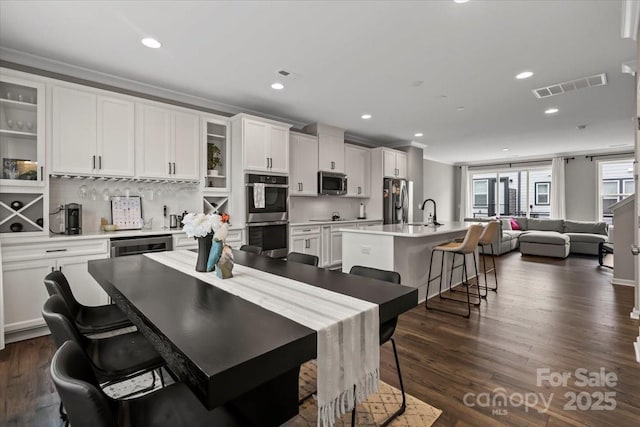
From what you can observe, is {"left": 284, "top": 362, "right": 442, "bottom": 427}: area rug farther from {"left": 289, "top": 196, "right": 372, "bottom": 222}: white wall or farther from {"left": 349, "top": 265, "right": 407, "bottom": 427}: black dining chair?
{"left": 289, "top": 196, "right": 372, "bottom": 222}: white wall

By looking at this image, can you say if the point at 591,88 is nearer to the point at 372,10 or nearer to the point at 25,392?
the point at 372,10

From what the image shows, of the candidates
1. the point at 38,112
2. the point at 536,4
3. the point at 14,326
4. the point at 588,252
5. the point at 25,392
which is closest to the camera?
the point at 25,392

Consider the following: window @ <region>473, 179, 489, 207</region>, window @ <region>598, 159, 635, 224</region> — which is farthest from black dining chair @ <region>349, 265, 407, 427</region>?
window @ <region>473, 179, 489, 207</region>

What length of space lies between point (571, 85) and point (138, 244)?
5.23 m

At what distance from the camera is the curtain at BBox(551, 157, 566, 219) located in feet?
27.5

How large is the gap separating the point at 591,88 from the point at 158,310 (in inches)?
202

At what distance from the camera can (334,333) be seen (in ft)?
3.46

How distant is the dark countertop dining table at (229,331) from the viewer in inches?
31.3

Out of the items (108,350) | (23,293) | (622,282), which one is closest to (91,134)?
(23,293)

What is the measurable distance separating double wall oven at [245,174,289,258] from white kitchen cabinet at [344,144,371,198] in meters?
1.83

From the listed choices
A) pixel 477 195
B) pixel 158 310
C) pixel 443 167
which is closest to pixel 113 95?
pixel 158 310

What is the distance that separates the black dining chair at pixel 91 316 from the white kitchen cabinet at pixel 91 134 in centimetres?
171

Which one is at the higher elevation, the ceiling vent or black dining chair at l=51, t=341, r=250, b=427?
the ceiling vent

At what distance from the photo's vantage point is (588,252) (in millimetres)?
7137
